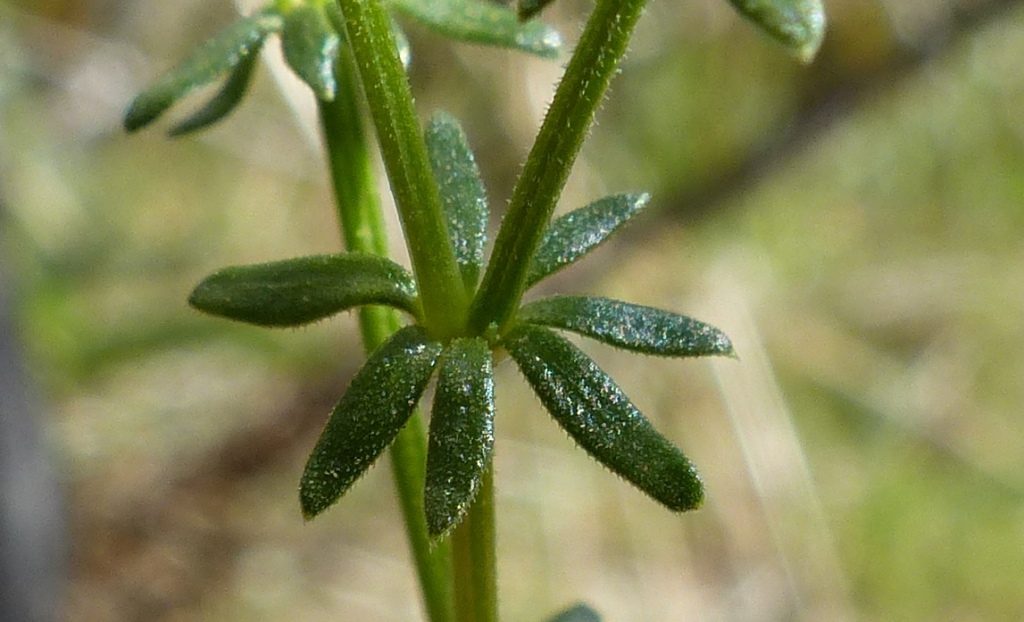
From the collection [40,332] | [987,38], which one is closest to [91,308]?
[40,332]

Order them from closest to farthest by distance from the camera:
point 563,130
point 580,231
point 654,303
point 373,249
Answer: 1. point 563,130
2. point 580,231
3. point 373,249
4. point 654,303

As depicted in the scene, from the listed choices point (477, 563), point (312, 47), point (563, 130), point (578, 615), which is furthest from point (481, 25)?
point (578, 615)

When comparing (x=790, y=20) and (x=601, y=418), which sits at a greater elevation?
(x=790, y=20)

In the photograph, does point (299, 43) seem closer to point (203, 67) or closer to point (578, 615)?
point (203, 67)

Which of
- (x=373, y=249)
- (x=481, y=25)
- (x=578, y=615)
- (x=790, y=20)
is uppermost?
(x=481, y=25)

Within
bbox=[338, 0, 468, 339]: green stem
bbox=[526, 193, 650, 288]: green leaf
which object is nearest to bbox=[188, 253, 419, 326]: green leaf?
bbox=[338, 0, 468, 339]: green stem

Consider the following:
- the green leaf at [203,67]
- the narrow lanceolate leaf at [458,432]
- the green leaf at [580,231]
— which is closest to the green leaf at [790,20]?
the green leaf at [580,231]

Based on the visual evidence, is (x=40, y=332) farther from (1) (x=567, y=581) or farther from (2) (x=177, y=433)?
(1) (x=567, y=581)
